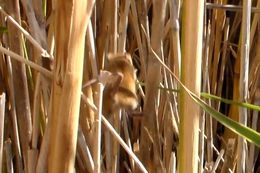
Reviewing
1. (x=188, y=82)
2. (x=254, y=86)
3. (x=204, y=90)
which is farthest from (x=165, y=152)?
(x=188, y=82)

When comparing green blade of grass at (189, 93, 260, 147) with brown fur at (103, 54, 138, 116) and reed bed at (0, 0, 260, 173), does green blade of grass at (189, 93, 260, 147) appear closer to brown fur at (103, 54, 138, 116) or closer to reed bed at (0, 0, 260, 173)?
reed bed at (0, 0, 260, 173)

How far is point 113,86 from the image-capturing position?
88 centimetres

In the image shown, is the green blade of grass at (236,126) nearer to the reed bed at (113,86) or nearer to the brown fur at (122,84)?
the reed bed at (113,86)

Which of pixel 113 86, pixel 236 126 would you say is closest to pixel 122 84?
pixel 113 86

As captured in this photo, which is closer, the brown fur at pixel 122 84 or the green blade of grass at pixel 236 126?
the green blade of grass at pixel 236 126

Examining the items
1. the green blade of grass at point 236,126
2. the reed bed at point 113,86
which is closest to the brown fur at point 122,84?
the reed bed at point 113,86

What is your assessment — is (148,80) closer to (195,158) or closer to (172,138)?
(172,138)

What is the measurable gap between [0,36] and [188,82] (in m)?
0.54

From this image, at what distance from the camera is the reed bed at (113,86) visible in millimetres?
644

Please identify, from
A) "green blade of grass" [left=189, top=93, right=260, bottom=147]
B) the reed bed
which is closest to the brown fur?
the reed bed

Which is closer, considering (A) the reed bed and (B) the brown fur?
(A) the reed bed

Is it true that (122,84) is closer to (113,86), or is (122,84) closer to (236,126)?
(113,86)

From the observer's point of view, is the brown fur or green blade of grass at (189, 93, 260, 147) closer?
green blade of grass at (189, 93, 260, 147)

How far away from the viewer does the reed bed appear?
25.3 inches
